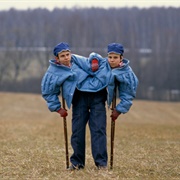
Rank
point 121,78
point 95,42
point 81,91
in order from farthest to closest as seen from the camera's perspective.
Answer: point 95,42, point 81,91, point 121,78

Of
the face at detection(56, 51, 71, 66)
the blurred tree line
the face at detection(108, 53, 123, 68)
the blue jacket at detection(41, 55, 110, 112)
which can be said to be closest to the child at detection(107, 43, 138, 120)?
the face at detection(108, 53, 123, 68)

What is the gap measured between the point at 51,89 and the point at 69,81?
266mm

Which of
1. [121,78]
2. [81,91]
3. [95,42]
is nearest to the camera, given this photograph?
[121,78]

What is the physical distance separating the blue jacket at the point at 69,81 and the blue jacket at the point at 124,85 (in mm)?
105

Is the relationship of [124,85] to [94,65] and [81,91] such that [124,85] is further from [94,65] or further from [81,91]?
[81,91]

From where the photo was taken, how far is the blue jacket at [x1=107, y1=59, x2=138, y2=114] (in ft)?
25.0

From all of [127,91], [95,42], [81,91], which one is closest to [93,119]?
[81,91]

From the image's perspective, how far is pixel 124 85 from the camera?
770 cm

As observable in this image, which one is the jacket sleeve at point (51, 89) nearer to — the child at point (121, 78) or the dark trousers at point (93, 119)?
the dark trousers at point (93, 119)

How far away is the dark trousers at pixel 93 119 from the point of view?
25.4ft

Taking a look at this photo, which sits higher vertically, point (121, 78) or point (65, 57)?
point (65, 57)

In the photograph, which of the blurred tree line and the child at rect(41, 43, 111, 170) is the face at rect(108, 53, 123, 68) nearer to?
the child at rect(41, 43, 111, 170)

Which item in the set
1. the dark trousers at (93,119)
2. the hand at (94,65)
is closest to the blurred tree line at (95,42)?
the dark trousers at (93,119)

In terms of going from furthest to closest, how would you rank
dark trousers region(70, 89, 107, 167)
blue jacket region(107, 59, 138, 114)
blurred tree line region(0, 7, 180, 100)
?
blurred tree line region(0, 7, 180, 100)
dark trousers region(70, 89, 107, 167)
blue jacket region(107, 59, 138, 114)
